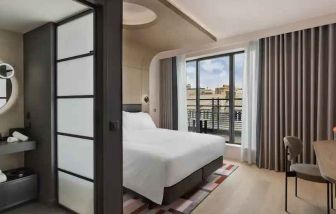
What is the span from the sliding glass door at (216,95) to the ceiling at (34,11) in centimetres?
346

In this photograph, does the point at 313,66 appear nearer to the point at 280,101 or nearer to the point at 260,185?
the point at 280,101

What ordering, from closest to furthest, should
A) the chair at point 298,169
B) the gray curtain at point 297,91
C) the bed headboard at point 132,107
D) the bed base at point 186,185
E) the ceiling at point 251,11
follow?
the chair at point 298,169
the bed base at point 186,185
the ceiling at point 251,11
the gray curtain at point 297,91
the bed headboard at point 132,107

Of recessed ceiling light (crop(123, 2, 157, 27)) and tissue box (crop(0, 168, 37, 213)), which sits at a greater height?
recessed ceiling light (crop(123, 2, 157, 27))

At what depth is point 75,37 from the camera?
6.70 ft

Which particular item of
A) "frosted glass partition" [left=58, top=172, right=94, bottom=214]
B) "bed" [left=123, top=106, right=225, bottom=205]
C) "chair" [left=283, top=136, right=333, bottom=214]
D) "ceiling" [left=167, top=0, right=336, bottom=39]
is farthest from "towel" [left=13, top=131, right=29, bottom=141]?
"chair" [left=283, top=136, right=333, bottom=214]

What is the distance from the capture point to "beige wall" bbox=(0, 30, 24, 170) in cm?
252

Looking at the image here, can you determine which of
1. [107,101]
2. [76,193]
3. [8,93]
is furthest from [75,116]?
[8,93]

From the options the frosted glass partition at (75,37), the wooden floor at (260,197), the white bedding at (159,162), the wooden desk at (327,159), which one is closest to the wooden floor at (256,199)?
the wooden floor at (260,197)

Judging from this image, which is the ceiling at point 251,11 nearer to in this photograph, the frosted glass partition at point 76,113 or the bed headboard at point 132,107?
the frosted glass partition at point 76,113

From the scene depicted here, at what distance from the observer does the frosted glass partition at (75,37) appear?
1.86 m

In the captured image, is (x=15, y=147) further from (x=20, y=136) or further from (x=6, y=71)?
(x=6, y=71)

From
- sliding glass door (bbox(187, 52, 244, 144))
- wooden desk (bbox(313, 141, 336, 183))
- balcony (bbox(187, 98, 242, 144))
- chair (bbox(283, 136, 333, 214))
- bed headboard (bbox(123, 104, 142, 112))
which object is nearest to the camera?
wooden desk (bbox(313, 141, 336, 183))

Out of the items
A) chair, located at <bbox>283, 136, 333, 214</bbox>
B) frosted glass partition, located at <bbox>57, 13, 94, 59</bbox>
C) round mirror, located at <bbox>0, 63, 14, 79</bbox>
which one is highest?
frosted glass partition, located at <bbox>57, 13, 94, 59</bbox>

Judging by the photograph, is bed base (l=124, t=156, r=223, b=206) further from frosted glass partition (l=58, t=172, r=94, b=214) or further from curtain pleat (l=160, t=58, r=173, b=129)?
curtain pleat (l=160, t=58, r=173, b=129)
